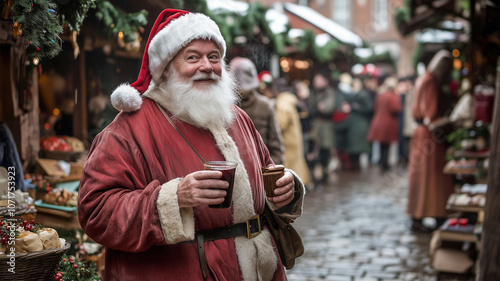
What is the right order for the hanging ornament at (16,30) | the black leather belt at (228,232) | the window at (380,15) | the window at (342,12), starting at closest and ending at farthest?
1. the hanging ornament at (16,30)
2. the black leather belt at (228,232)
3. the window at (380,15)
4. the window at (342,12)

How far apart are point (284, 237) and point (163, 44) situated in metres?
1.13

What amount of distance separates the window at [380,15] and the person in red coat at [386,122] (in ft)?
73.5

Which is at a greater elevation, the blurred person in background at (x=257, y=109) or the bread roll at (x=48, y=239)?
the blurred person in background at (x=257, y=109)

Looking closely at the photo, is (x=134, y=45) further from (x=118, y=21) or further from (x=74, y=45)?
(x=74, y=45)

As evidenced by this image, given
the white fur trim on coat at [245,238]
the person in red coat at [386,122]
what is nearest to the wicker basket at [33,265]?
the white fur trim on coat at [245,238]

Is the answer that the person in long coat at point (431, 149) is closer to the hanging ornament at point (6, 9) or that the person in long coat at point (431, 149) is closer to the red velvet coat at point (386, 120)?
the hanging ornament at point (6, 9)

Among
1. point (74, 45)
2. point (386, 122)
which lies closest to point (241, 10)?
point (74, 45)

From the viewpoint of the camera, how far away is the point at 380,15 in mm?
39781

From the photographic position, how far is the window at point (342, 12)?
38.8 m

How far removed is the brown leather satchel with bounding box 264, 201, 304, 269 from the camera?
296 cm

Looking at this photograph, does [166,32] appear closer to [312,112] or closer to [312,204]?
[312,204]

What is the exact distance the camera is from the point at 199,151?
2684 millimetres

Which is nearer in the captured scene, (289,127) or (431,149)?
(431,149)

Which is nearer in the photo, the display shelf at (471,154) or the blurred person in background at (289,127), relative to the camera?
the display shelf at (471,154)
